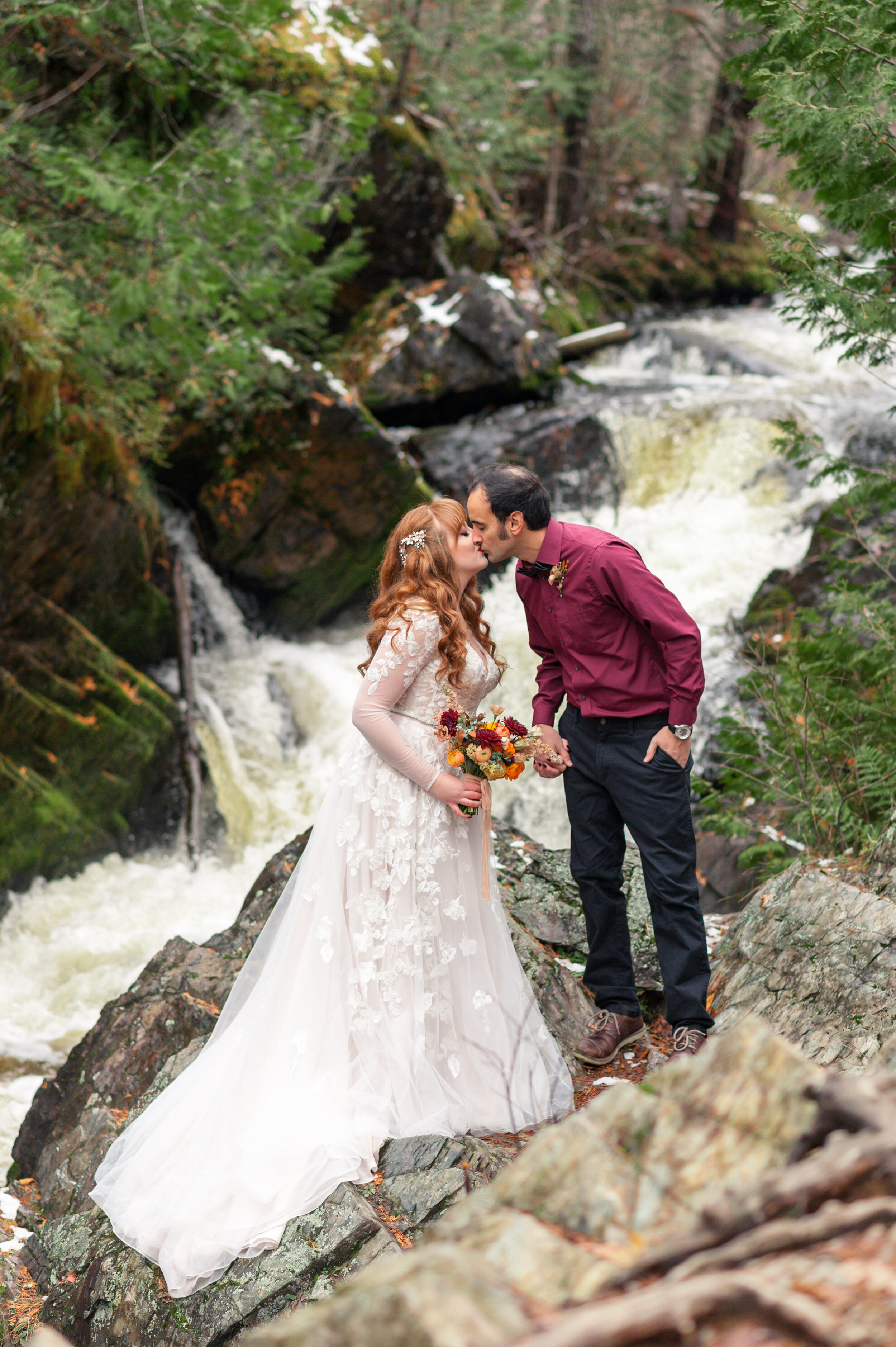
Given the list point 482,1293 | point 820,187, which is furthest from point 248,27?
point 482,1293

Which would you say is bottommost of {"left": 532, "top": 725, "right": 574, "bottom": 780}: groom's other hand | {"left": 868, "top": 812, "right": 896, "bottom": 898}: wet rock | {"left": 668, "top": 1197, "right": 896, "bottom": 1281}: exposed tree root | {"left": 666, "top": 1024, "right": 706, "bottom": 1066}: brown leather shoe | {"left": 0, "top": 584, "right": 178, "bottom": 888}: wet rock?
{"left": 0, "top": 584, "right": 178, "bottom": 888}: wet rock

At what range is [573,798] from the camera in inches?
Result: 159

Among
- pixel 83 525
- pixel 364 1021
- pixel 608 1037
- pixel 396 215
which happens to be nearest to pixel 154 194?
pixel 83 525

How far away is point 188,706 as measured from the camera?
369 inches

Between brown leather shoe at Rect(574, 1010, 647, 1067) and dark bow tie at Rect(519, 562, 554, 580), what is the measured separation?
185cm

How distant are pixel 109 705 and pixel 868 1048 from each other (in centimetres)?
677

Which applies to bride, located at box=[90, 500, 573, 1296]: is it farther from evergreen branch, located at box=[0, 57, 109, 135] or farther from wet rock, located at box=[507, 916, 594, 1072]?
evergreen branch, located at box=[0, 57, 109, 135]

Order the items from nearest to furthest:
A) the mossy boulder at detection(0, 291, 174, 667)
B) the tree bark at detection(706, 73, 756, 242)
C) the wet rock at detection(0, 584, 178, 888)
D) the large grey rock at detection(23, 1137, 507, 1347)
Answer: the large grey rock at detection(23, 1137, 507, 1347)
the mossy boulder at detection(0, 291, 174, 667)
the wet rock at detection(0, 584, 178, 888)
the tree bark at detection(706, 73, 756, 242)

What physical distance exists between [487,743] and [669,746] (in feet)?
2.28

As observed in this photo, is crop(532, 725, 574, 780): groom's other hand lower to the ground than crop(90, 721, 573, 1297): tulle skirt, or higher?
higher

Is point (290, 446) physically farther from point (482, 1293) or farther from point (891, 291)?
point (482, 1293)

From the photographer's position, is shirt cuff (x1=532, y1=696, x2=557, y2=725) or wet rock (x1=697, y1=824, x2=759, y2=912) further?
wet rock (x1=697, y1=824, x2=759, y2=912)

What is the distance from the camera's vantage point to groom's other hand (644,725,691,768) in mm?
3623

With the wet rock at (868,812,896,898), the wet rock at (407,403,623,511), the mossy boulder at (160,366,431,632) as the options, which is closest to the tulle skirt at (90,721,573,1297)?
the wet rock at (868,812,896,898)
